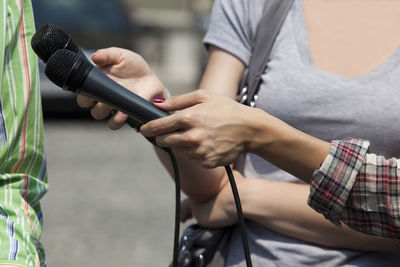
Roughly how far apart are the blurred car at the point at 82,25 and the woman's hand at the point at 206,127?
7103 mm

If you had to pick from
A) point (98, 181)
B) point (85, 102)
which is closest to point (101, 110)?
point (85, 102)

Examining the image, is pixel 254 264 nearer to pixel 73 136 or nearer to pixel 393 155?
pixel 393 155

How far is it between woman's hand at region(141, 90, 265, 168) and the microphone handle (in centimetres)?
2

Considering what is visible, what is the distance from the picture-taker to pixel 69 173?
6.19 metres

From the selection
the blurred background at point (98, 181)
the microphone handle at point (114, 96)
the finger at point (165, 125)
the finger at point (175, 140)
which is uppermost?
the microphone handle at point (114, 96)

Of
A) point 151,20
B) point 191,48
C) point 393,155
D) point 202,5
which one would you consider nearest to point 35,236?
point 393,155

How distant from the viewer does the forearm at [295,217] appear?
61.0 inches

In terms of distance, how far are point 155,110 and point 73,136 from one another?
21.8 ft

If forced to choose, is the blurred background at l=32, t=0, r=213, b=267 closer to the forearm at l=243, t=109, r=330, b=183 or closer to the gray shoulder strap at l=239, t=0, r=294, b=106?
the gray shoulder strap at l=239, t=0, r=294, b=106

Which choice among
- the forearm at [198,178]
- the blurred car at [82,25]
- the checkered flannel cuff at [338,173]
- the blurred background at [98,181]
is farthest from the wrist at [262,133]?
the blurred car at [82,25]

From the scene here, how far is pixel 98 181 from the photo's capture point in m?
5.93

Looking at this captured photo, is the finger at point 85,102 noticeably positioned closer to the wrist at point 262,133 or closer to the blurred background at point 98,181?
the wrist at point 262,133

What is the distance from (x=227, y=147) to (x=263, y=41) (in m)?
0.45

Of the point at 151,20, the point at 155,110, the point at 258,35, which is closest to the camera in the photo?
the point at 155,110
